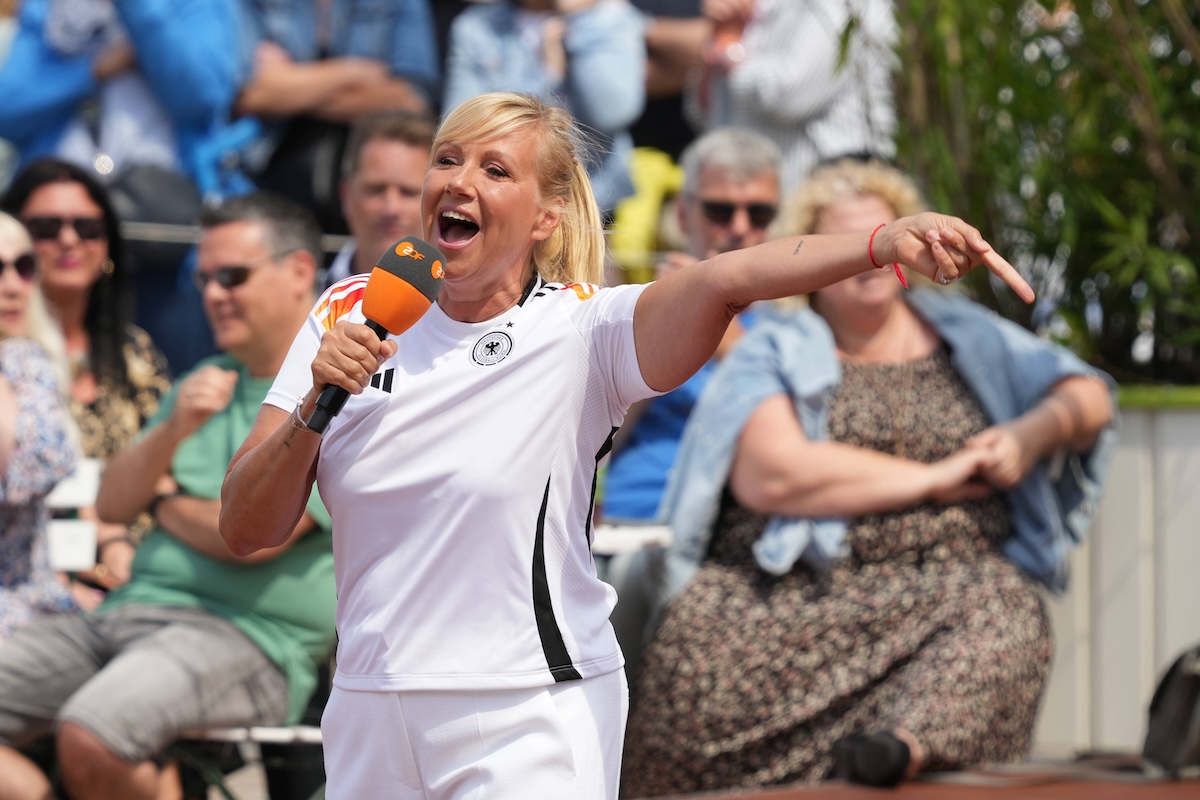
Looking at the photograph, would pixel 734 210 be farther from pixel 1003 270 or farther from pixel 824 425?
pixel 1003 270

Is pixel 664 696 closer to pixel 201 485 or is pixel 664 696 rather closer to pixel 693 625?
pixel 693 625

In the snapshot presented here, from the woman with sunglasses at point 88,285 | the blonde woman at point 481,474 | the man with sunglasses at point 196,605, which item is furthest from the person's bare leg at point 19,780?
the blonde woman at point 481,474

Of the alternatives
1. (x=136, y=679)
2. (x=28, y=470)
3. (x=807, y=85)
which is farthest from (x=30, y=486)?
(x=807, y=85)

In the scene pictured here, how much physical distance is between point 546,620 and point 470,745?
0.21m

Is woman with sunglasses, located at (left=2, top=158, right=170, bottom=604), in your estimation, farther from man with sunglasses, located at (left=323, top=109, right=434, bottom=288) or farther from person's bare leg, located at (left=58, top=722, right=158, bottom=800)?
person's bare leg, located at (left=58, top=722, right=158, bottom=800)

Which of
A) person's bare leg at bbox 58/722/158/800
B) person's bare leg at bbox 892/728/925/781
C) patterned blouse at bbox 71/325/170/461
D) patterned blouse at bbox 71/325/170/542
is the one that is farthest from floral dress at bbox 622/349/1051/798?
patterned blouse at bbox 71/325/170/461

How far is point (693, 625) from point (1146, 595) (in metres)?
1.54

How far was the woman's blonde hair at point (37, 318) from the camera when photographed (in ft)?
17.2

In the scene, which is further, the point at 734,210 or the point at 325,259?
the point at 325,259

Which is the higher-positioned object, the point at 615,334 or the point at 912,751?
the point at 615,334

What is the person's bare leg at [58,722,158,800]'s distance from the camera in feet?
13.7

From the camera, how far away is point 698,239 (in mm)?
5508

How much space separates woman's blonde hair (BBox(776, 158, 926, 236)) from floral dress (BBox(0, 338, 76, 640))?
7.36ft

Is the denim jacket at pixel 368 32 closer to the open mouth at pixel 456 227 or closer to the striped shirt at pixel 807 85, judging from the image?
the striped shirt at pixel 807 85
